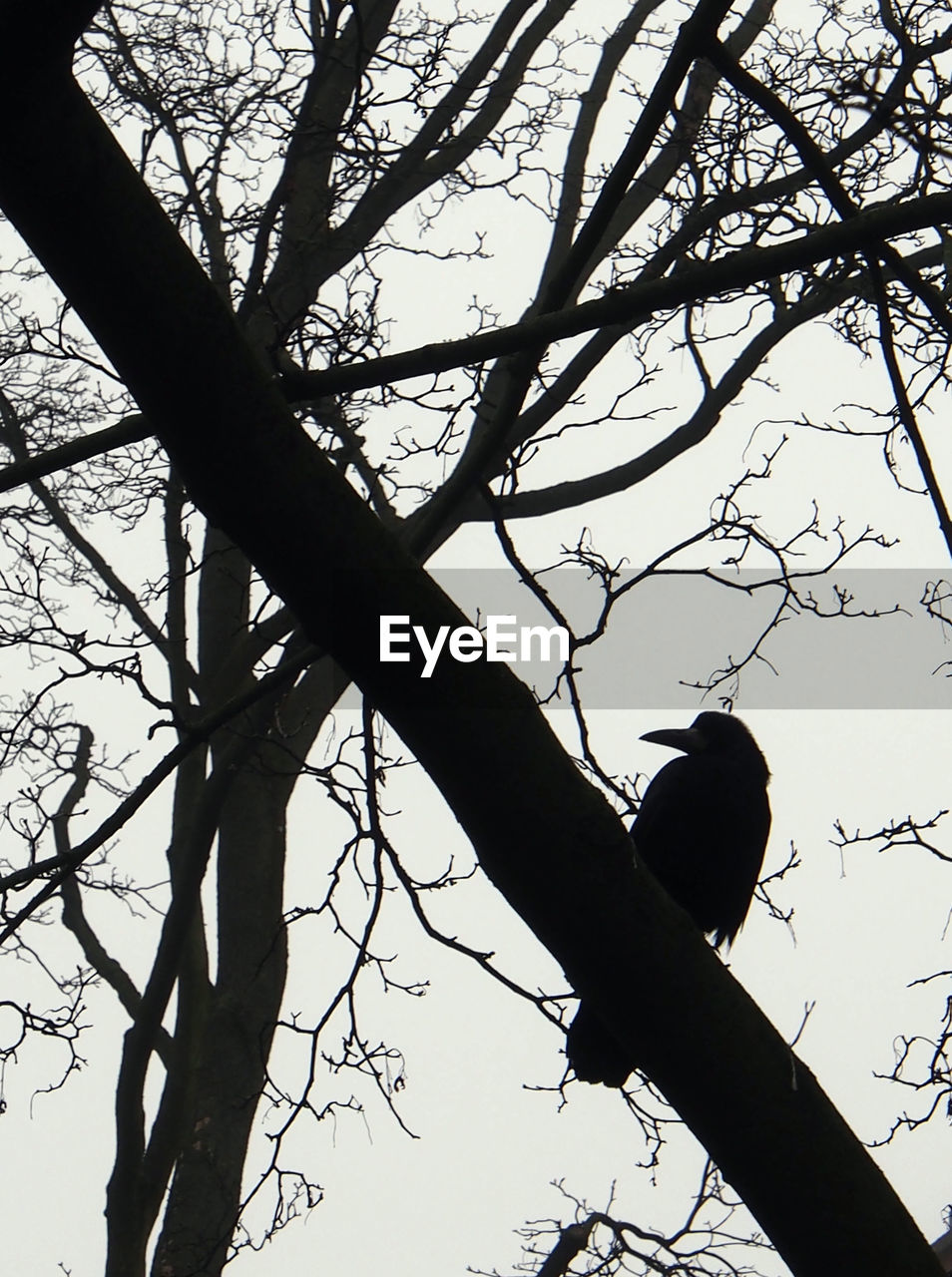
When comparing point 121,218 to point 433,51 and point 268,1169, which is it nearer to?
point 433,51

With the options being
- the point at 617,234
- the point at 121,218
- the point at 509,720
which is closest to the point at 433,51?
the point at 121,218

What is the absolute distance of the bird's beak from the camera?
18.2 feet

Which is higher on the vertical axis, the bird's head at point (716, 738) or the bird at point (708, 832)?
the bird's head at point (716, 738)

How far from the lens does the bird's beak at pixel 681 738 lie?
18.2 feet

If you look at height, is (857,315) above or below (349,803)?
above

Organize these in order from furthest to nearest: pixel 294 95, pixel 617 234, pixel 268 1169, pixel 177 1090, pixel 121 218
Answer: pixel 617 234, pixel 177 1090, pixel 294 95, pixel 268 1169, pixel 121 218

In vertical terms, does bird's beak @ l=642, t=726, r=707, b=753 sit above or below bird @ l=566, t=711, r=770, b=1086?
above

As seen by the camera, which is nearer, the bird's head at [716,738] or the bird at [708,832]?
the bird at [708,832]

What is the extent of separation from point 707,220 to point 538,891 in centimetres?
205

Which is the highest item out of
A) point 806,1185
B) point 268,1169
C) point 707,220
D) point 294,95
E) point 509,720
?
point 294,95

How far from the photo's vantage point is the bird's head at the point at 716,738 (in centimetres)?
551

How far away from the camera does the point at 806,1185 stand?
2.20 m

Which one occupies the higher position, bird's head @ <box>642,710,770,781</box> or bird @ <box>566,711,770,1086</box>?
bird's head @ <box>642,710,770,781</box>

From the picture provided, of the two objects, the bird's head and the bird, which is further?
the bird's head
